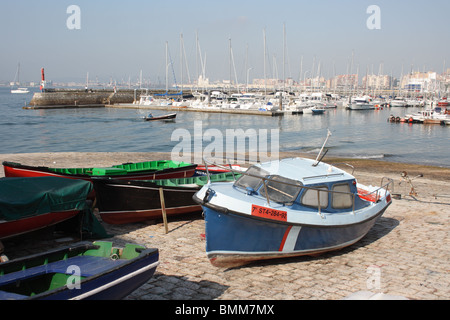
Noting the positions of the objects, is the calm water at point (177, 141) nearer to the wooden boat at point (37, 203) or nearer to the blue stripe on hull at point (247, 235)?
the blue stripe on hull at point (247, 235)

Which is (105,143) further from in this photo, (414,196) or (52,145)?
(414,196)

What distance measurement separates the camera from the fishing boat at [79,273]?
5.98 metres

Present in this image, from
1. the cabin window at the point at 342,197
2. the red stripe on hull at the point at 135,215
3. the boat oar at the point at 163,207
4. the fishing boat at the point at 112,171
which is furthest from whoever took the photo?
the fishing boat at the point at 112,171

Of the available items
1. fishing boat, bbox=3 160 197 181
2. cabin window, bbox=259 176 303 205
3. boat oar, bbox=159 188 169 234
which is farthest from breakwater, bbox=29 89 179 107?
→ cabin window, bbox=259 176 303 205

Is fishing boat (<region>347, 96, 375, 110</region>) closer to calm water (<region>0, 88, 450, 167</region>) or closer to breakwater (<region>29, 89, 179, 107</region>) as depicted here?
calm water (<region>0, 88, 450, 167</region>)

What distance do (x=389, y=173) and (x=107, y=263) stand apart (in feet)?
63.9

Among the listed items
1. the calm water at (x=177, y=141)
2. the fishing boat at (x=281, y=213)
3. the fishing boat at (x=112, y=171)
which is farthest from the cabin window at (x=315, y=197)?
the calm water at (x=177, y=141)

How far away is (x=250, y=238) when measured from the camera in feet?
28.3

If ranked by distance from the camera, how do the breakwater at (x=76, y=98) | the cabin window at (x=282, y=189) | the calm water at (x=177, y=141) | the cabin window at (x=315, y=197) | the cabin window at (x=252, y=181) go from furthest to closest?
the breakwater at (x=76, y=98), the calm water at (x=177, y=141), the cabin window at (x=252, y=181), the cabin window at (x=315, y=197), the cabin window at (x=282, y=189)

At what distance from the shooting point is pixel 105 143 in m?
43.8

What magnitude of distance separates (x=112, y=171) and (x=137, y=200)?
337cm

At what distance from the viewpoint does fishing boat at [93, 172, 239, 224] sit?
11742 millimetres

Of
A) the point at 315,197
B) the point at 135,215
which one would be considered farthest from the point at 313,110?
the point at 315,197
